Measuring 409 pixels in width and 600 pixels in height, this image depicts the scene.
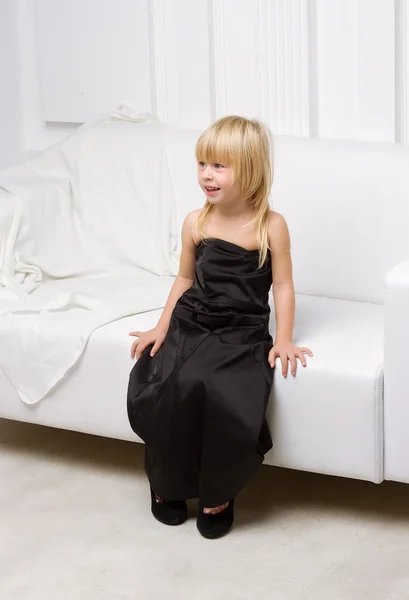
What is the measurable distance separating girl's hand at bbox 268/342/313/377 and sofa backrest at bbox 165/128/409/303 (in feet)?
1.64

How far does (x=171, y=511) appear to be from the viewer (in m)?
2.23

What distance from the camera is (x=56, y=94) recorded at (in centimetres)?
356

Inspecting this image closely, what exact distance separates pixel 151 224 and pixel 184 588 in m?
1.25

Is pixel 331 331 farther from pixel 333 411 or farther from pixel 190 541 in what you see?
pixel 190 541

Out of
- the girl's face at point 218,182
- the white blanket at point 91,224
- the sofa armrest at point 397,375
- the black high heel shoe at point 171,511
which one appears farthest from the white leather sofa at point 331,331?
the girl's face at point 218,182

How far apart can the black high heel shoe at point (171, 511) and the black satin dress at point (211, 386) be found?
5 cm

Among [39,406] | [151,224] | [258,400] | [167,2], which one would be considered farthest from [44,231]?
[258,400]

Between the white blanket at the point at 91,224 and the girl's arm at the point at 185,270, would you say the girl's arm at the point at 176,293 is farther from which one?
the white blanket at the point at 91,224

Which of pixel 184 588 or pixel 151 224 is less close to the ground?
pixel 151 224

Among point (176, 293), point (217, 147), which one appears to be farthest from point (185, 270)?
point (217, 147)

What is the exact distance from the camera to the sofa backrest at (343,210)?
258 centimetres

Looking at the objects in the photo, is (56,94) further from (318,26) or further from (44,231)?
(318,26)

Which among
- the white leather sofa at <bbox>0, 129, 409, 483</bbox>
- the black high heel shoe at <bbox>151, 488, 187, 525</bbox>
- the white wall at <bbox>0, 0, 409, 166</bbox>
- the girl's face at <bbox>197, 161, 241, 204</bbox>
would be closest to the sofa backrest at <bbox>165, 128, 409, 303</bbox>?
the white leather sofa at <bbox>0, 129, 409, 483</bbox>

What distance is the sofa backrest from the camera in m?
2.58
